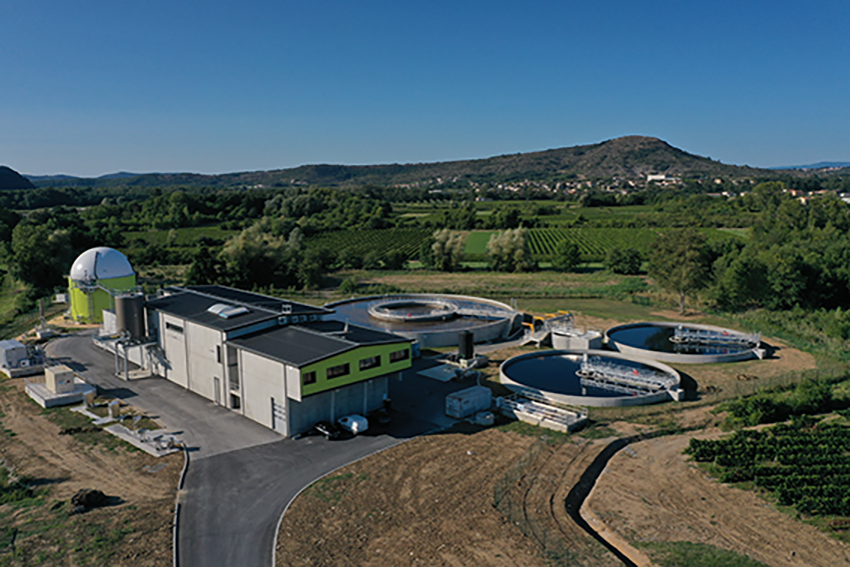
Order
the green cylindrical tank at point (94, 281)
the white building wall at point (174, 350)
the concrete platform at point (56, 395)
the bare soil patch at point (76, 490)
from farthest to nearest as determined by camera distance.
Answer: the green cylindrical tank at point (94, 281), the white building wall at point (174, 350), the concrete platform at point (56, 395), the bare soil patch at point (76, 490)

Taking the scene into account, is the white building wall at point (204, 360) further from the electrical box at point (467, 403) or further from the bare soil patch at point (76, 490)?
the electrical box at point (467, 403)

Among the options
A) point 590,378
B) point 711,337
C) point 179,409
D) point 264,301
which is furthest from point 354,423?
point 711,337

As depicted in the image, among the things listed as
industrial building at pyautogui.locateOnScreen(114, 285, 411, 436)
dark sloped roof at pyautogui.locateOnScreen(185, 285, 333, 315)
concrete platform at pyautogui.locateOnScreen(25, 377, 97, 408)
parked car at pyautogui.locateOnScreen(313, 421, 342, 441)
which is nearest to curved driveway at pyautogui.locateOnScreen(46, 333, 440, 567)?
parked car at pyautogui.locateOnScreen(313, 421, 342, 441)

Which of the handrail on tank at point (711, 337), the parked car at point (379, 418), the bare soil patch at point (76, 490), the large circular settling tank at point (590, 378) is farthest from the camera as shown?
the handrail on tank at point (711, 337)

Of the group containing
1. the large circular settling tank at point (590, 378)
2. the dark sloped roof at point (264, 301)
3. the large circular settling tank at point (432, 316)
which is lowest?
the large circular settling tank at point (590, 378)

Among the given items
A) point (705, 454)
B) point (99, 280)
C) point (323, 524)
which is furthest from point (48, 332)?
point (705, 454)

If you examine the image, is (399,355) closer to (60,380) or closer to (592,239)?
(60,380)

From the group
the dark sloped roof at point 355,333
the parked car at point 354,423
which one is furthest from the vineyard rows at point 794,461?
the dark sloped roof at point 355,333

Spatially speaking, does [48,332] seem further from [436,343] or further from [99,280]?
[436,343]
